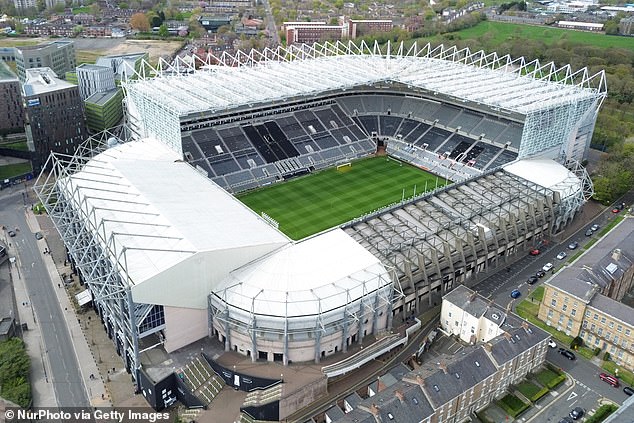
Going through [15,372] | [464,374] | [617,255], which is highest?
[617,255]

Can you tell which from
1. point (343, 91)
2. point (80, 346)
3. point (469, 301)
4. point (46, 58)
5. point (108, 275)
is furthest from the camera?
point (46, 58)

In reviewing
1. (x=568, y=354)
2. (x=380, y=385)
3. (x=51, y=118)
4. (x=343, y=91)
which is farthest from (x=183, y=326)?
(x=343, y=91)

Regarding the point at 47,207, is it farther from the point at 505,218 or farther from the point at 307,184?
the point at 505,218

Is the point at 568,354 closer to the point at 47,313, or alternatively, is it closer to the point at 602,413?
the point at 602,413

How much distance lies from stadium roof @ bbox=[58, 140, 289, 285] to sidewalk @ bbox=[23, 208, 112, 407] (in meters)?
13.0

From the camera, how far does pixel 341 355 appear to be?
200 ft

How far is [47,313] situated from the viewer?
2741 inches

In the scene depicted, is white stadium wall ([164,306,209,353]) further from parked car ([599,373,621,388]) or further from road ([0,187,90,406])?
parked car ([599,373,621,388])

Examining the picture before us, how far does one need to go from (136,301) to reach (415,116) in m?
86.6

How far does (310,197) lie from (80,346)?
49073 millimetres

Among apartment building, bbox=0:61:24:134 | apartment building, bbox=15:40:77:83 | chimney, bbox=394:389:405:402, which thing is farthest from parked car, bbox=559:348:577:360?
apartment building, bbox=15:40:77:83

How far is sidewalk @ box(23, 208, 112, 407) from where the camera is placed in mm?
57719

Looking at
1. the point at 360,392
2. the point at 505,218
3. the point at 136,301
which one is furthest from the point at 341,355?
the point at 505,218

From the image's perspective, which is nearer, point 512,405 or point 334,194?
point 512,405
